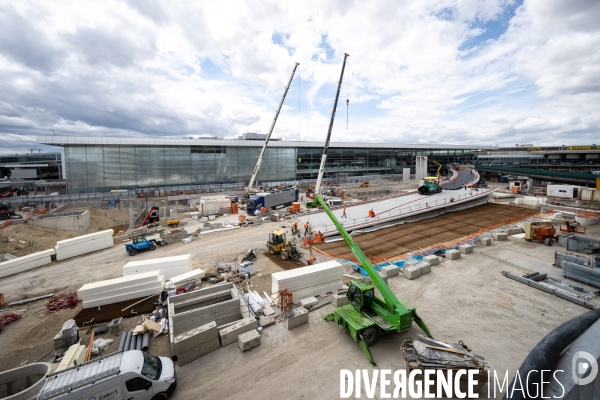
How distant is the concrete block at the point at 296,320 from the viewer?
32.9 feet

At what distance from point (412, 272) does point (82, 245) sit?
23122 millimetres

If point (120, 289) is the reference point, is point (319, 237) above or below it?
above

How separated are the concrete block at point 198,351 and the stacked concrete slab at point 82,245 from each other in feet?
55.0

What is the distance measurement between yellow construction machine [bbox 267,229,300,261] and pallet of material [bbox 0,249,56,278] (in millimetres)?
15434

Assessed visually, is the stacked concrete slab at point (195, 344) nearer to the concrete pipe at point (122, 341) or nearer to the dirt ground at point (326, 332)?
the dirt ground at point (326, 332)

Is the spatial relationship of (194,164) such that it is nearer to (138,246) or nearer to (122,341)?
(138,246)

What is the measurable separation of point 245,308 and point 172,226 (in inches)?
724

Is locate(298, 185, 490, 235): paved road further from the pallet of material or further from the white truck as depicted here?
the pallet of material

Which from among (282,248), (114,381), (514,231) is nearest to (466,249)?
(514,231)

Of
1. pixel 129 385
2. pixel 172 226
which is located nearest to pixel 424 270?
pixel 129 385

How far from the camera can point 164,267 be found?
1470 centimetres

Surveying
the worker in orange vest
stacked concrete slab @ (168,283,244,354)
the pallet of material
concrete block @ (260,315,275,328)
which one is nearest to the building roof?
the pallet of material

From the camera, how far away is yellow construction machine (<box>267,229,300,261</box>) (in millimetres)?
17109

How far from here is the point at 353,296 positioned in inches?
388
